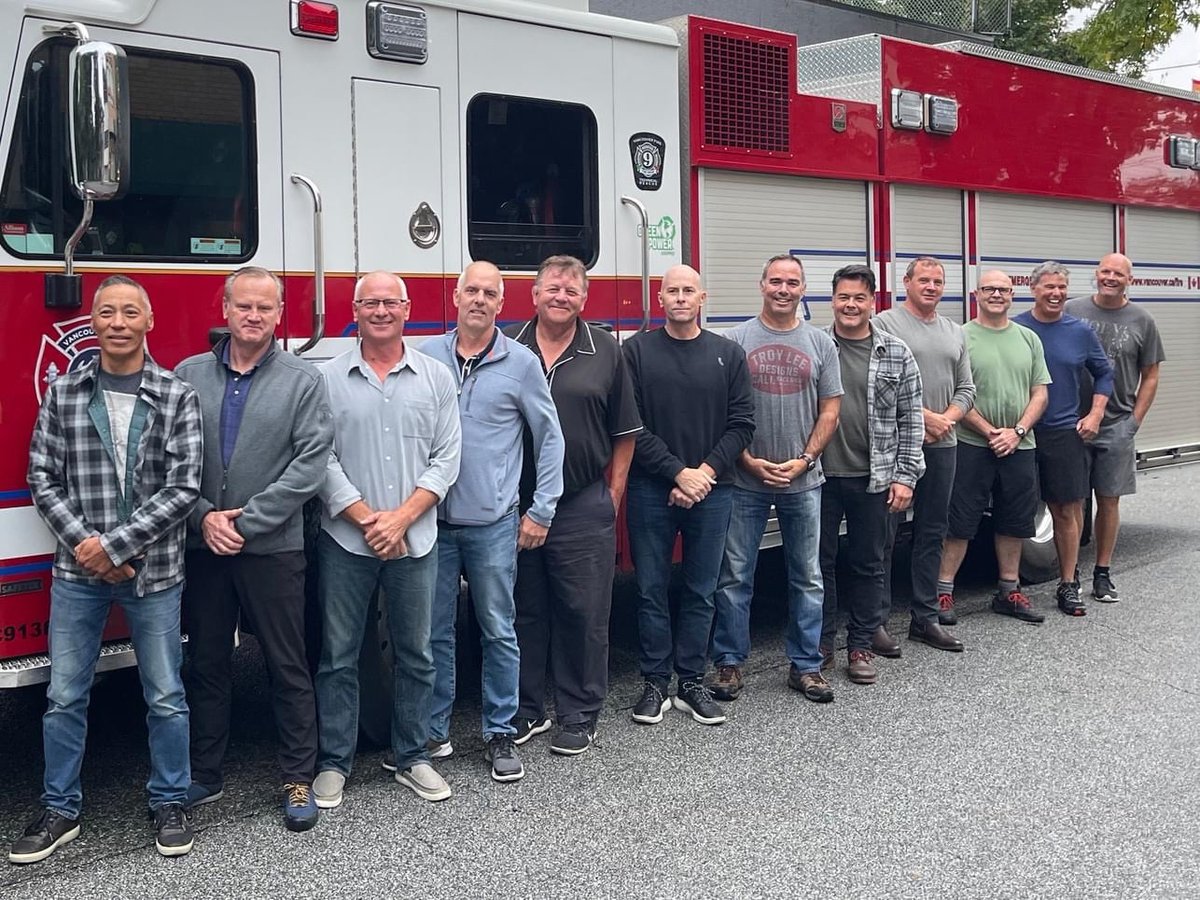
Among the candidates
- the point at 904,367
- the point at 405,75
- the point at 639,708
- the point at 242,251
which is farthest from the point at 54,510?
the point at 904,367

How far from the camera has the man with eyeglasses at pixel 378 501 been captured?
4473 mm

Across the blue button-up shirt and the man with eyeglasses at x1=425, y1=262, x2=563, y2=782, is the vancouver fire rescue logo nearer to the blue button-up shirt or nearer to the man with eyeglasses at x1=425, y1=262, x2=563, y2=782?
the blue button-up shirt

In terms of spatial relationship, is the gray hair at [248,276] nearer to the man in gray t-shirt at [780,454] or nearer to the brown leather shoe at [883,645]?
the man in gray t-shirt at [780,454]

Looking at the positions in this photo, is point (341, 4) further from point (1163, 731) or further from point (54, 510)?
point (1163, 731)

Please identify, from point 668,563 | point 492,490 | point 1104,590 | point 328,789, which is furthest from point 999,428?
point 328,789

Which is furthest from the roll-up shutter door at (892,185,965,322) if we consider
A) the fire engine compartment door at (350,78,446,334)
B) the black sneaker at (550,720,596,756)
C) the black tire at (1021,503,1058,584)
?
the black sneaker at (550,720,596,756)

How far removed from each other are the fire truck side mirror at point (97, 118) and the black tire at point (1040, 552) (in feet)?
18.9

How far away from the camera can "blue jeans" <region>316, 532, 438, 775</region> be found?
14.9 ft

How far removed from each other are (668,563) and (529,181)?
5.49ft

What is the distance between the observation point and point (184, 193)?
4539 mm

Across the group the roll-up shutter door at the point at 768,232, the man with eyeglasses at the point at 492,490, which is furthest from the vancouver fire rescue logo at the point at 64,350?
the roll-up shutter door at the point at 768,232

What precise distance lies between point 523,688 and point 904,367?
2258 mm

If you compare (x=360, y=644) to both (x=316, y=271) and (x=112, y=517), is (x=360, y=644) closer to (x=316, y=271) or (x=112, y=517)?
(x=112, y=517)

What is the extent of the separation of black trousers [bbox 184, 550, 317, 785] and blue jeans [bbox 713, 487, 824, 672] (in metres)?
1.92
